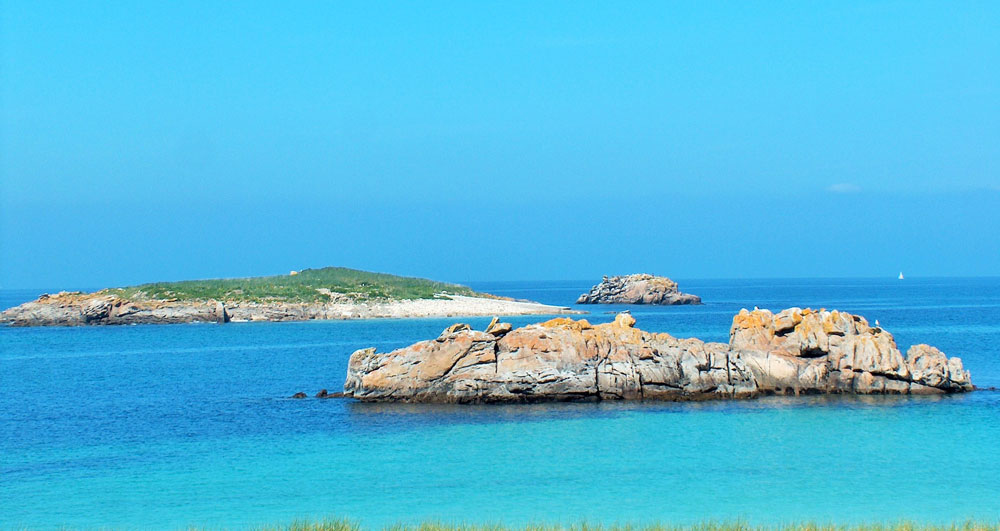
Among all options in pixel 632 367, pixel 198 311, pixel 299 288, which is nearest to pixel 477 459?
pixel 632 367

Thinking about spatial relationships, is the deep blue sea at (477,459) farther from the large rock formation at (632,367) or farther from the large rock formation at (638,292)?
the large rock formation at (638,292)

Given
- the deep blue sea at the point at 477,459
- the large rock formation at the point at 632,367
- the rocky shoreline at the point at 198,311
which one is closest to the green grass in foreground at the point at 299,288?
the rocky shoreline at the point at 198,311

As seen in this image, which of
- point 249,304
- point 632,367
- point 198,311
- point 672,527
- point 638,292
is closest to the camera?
point 672,527

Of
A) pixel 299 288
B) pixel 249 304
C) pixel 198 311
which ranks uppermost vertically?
pixel 299 288

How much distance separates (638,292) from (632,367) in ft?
334

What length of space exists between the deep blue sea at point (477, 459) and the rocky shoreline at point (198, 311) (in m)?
49.2

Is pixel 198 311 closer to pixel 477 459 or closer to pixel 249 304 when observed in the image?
pixel 249 304

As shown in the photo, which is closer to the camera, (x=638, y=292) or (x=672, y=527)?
(x=672, y=527)

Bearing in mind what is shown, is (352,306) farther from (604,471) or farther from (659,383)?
(604,471)

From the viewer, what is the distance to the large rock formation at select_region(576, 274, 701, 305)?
136250mm

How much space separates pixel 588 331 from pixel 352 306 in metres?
65.4

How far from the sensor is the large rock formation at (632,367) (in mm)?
39344

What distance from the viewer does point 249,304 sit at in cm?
9988

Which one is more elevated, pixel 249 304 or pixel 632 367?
pixel 249 304
